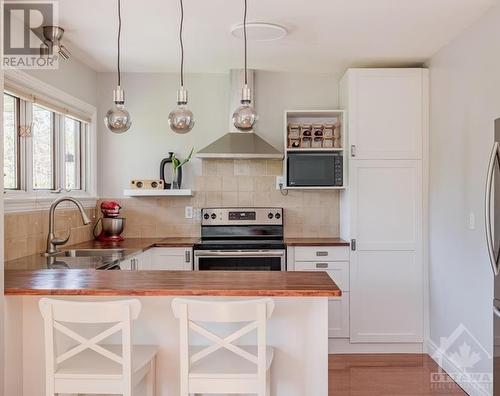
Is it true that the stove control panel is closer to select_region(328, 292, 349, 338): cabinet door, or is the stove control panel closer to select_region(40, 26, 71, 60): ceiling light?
select_region(328, 292, 349, 338): cabinet door

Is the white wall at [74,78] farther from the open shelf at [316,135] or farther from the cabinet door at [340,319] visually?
the cabinet door at [340,319]

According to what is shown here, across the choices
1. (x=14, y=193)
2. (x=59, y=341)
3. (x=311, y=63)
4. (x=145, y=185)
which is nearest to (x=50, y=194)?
(x=14, y=193)

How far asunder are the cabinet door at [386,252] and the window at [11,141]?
8.43ft

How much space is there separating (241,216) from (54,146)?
1765 millimetres

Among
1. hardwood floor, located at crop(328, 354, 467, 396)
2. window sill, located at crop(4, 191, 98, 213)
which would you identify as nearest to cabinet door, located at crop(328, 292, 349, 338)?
hardwood floor, located at crop(328, 354, 467, 396)

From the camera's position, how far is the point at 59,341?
7.10ft

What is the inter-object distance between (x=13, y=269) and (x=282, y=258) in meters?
2.04

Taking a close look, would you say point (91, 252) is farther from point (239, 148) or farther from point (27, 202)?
point (239, 148)

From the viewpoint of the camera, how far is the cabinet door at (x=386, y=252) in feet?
12.2

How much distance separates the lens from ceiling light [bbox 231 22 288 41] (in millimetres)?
3004

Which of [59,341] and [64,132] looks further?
[64,132]

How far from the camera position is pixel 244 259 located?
3744mm

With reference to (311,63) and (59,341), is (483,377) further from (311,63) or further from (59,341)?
(311,63)

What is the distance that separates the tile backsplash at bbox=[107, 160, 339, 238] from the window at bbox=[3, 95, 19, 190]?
1382mm
